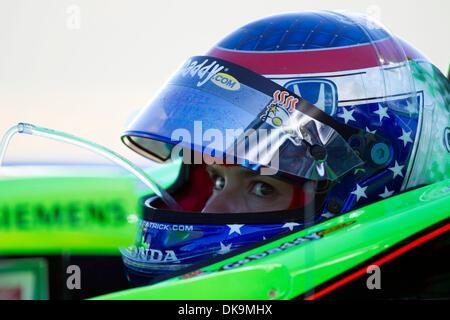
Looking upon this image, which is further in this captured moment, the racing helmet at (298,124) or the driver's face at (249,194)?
the driver's face at (249,194)

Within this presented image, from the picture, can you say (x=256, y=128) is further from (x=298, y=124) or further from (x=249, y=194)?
(x=249, y=194)

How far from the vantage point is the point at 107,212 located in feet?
3.92

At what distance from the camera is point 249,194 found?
140cm

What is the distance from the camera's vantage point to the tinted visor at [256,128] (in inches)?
46.6

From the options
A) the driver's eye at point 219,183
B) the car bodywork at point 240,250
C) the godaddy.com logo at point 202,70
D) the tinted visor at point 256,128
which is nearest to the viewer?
Result: the car bodywork at point 240,250

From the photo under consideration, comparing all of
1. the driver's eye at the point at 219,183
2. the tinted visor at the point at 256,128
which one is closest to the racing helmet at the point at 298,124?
the tinted visor at the point at 256,128

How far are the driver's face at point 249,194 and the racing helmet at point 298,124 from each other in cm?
6

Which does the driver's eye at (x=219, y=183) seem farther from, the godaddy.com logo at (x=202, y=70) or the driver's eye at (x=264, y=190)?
the godaddy.com logo at (x=202, y=70)

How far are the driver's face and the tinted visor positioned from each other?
0.57ft

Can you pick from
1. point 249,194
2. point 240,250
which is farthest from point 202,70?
point 240,250
